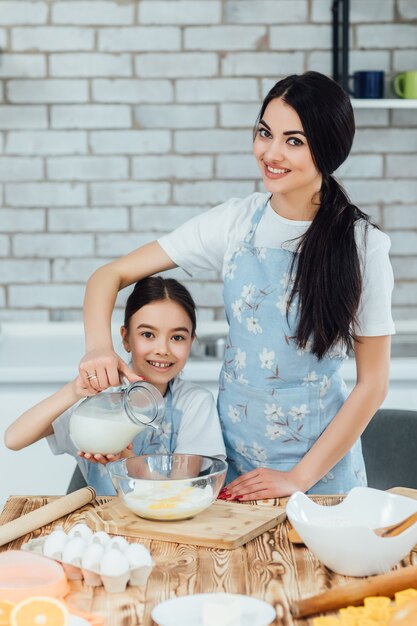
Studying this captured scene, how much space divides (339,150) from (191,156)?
1.52 m

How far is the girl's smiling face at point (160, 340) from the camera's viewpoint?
1963 millimetres

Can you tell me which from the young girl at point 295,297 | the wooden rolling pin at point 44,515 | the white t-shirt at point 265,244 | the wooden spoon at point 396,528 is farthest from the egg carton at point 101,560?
the white t-shirt at point 265,244

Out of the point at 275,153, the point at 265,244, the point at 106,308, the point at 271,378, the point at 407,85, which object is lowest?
the point at 271,378

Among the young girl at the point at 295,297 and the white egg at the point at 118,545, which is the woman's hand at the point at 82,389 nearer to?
the young girl at the point at 295,297

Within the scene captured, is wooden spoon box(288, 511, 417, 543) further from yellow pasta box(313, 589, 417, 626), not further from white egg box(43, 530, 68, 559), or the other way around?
white egg box(43, 530, 68, 559)

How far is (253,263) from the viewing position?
6.33ft

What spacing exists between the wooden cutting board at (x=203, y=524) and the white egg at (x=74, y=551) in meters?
0.18

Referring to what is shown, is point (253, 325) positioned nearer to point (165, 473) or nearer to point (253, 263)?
point (253, 263)

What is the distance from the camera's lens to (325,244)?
72.9 inches

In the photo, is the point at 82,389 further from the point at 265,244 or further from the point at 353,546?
the point at 353,546

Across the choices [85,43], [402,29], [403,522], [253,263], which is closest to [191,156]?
[85,43]

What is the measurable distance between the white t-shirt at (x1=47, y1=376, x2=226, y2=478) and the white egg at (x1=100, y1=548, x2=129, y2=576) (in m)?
0.63

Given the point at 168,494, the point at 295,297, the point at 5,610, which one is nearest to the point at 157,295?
the point at 295,297

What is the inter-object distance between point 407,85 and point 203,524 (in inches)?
81.2
